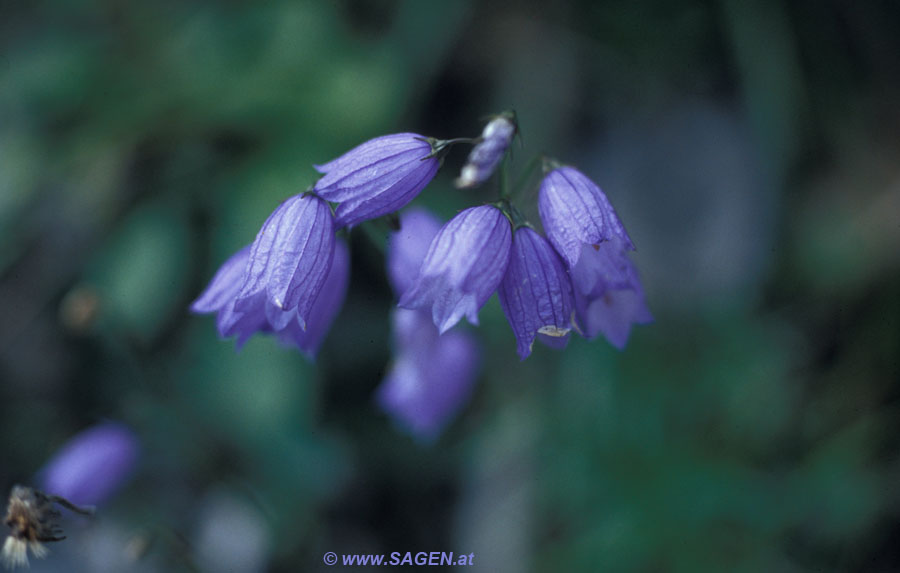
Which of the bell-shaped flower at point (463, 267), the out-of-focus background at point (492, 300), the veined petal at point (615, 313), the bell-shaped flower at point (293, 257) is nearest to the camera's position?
the bell-shaped flower at point (463, 267)

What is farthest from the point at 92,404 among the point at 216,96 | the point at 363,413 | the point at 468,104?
the point at 468,104

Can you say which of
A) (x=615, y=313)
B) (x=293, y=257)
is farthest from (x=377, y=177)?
(x=615, y=313)

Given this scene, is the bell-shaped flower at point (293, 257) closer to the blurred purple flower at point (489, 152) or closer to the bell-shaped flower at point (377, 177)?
the bell-shaped flower at point (377, 177)

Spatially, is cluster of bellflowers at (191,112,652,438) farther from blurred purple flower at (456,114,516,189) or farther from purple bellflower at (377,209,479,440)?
purple bellflower at (377,209,479,440)

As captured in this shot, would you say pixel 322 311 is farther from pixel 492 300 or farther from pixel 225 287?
pixel 492 300

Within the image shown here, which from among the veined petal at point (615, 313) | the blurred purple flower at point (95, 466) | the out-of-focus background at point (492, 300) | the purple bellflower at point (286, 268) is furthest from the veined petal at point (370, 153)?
the blurred purple flower at point (95, 466)

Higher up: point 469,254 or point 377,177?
point 377,177

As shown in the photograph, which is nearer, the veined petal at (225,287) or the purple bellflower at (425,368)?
the veined petal at (225,287)
